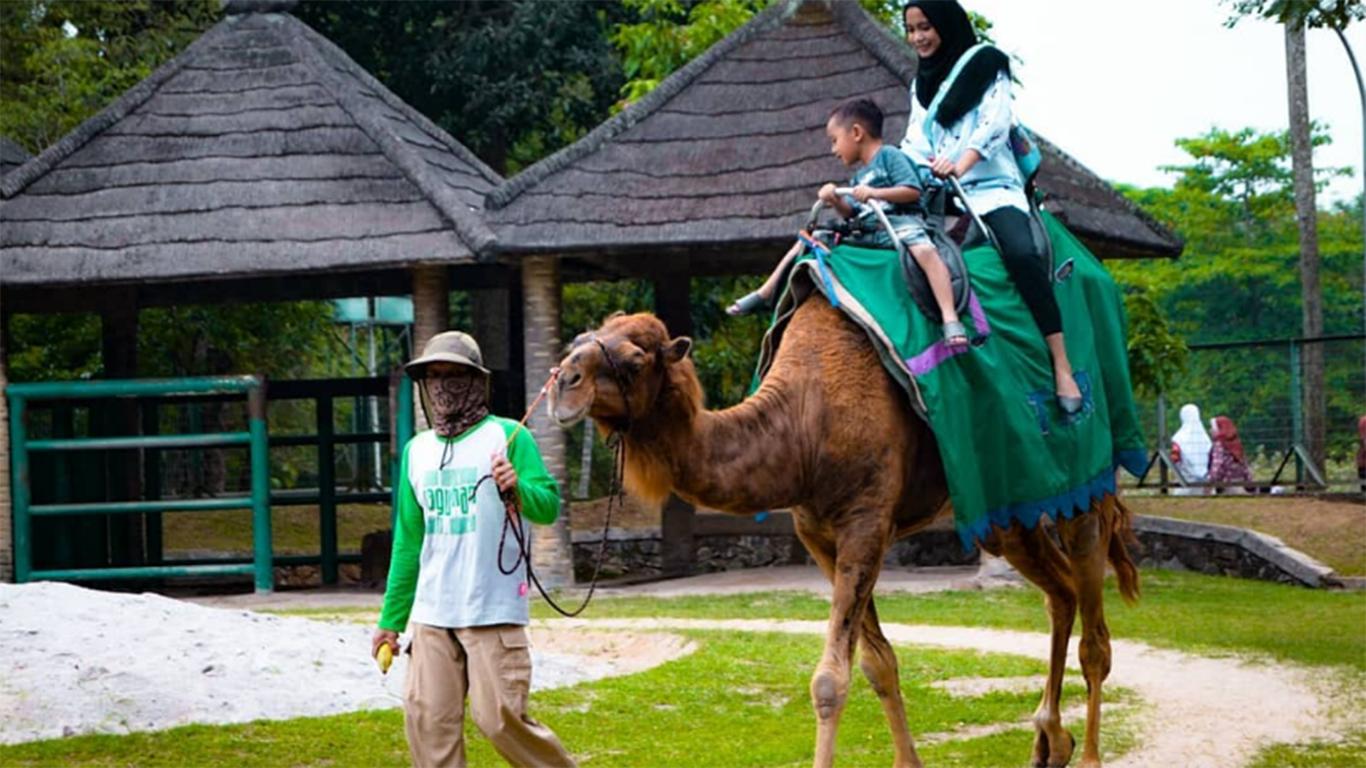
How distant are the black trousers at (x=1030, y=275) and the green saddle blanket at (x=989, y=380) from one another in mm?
44

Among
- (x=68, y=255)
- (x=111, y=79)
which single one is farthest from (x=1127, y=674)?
(x=111, y=79)

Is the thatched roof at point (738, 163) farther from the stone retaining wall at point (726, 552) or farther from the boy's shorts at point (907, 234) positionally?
the boy's shorts at point (907, 234)

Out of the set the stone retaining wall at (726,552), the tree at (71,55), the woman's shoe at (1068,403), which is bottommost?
the stone retaining wall at (726,552)

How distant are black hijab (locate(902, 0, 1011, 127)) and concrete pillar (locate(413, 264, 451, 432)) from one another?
10911 millimetres

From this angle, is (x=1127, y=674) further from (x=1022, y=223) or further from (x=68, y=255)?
(x=68, y=255)

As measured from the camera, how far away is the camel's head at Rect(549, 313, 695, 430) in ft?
23.4

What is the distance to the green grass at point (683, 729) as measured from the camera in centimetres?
973

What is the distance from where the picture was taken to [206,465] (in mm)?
30250

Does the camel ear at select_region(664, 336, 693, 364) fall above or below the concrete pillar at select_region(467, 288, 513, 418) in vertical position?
below

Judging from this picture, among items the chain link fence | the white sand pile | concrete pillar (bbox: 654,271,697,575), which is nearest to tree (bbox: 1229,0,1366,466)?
the chain link fence

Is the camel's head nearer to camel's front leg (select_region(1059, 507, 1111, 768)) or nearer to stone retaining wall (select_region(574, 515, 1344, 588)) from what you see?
camel's front leg (select_region(1059, 507, 1111, 768))

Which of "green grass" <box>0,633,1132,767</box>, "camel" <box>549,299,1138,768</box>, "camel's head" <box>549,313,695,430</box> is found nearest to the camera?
"camel's head" <box>549,313,695,430</box>

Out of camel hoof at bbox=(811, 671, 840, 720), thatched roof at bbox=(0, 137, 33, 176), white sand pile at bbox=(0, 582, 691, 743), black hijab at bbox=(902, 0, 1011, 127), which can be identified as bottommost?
white sand pile at bbox=(0, 582, 691, 743)

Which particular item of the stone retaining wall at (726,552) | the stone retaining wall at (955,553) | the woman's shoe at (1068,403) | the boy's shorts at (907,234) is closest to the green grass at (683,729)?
the woman's shoe at (1068,403)
